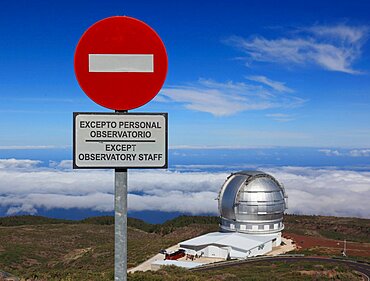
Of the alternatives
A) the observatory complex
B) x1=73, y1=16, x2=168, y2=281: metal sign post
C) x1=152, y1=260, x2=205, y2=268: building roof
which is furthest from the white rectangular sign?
the observatory complex

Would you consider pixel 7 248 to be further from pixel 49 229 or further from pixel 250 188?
pixel 250 188

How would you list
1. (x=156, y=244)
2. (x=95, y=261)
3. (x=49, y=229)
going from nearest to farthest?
(x=95, y=261)
(x=156, y=244)
(x=49, y=229)

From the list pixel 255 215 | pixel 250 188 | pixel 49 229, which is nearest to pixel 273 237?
pixel 255 215

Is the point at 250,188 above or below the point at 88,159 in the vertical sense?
below

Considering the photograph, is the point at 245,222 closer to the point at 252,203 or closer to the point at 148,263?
the point at 252,203

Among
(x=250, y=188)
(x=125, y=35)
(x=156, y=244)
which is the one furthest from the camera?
(x=156, y=244)

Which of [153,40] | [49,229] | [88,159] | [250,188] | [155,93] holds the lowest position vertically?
[49,229]

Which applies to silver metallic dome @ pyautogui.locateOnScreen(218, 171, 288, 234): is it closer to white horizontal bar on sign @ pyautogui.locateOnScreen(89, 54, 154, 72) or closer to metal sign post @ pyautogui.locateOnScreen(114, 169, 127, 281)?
metal sign post @ pyautogui.locateOnScreen(114, 169, 127, 281)

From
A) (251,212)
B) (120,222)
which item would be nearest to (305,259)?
(251,212)
